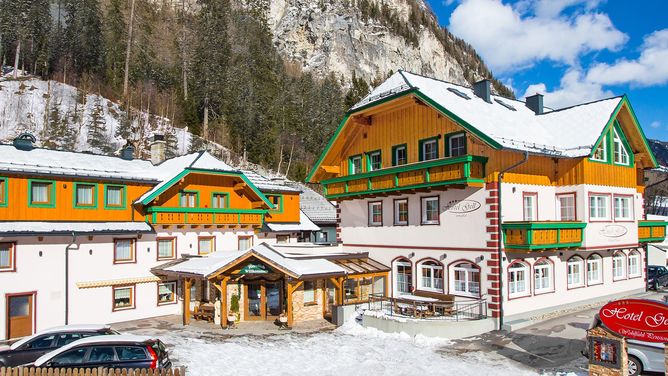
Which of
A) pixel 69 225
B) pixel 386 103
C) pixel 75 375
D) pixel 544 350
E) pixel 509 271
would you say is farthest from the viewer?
pixel 386 103

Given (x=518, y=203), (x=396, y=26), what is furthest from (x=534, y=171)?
(x=396, y=26)

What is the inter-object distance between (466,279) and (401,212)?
5203 mm

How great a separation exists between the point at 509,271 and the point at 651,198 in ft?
211

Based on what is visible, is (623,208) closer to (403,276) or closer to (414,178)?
(414,178)

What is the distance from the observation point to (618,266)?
27531mm

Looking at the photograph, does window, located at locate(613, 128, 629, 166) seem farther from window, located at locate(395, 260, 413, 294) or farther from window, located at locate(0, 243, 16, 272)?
window, located at locate(0, 243, 16, 272)

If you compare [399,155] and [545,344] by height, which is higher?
[399,155]

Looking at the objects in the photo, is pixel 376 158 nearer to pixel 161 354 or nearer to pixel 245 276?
pixel 245 276

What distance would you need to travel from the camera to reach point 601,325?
1312cm

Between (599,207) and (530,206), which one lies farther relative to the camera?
(599,207)

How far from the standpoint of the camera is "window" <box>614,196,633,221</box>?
2534 centimetres

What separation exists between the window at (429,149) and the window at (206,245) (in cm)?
1278

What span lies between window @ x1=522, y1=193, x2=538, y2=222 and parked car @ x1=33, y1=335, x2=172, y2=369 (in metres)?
16.8

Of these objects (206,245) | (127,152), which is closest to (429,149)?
(206,245)
